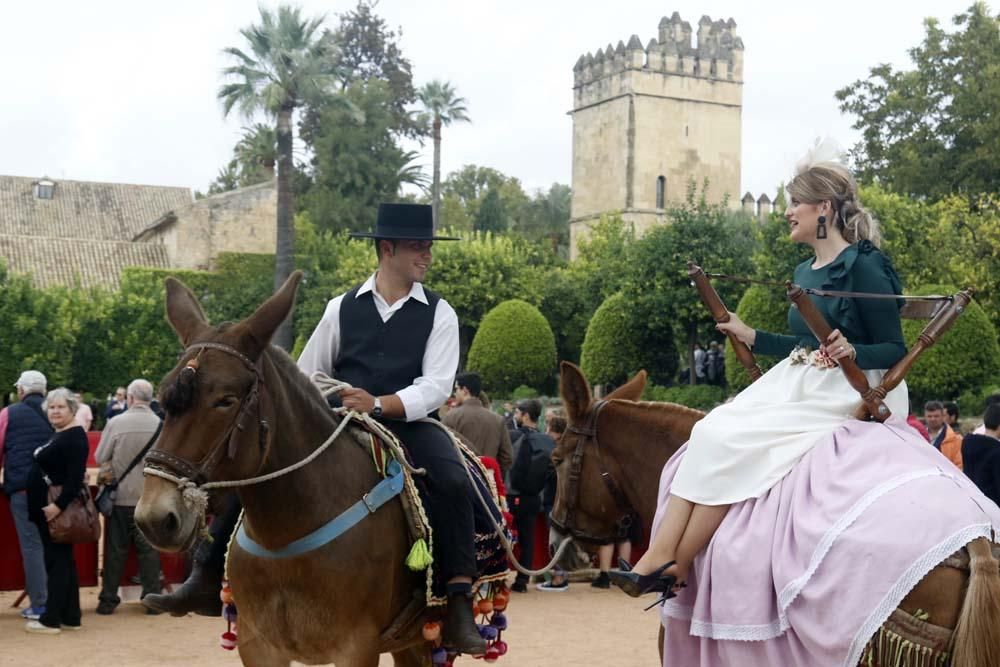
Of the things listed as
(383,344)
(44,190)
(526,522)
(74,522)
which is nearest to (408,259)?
(383,344)

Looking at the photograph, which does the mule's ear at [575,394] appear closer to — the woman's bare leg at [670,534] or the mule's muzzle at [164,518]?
the woman's bare leg at [670,534]

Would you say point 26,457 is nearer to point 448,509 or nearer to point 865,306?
point 448,509

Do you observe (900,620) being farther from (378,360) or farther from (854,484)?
(378,360)

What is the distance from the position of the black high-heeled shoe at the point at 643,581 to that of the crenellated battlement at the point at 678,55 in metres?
76.7

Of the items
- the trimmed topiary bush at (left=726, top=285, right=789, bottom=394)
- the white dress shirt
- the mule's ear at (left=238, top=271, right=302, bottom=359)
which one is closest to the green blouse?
the white dress shirt

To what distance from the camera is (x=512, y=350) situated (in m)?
42.2

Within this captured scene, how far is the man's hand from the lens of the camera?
5.58 meters

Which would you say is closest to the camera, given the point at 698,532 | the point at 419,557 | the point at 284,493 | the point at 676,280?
the point at 698,532

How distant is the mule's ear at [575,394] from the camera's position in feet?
22.0

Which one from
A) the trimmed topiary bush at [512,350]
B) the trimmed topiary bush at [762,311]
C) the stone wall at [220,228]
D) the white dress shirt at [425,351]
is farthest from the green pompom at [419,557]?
the stone wall at [220,228]

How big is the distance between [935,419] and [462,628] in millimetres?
9743

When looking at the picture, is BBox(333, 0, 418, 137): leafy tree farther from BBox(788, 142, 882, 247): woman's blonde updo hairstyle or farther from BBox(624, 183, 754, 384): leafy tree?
BBox(788, 142, 882, 247): woman's blonde updo hairstyle

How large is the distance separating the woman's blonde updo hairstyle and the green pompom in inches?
86.4

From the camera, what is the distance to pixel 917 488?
4.32 metres
